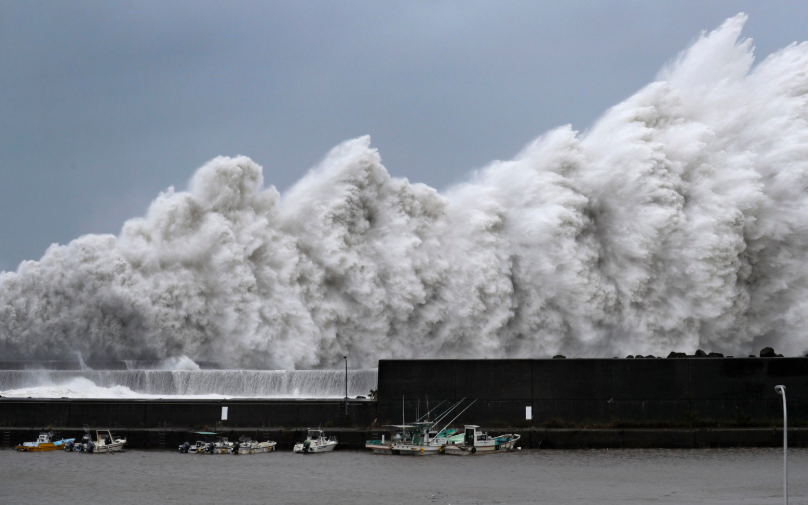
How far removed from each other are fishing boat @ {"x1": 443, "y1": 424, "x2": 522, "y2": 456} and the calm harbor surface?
654 mm

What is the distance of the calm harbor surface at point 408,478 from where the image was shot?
2416 cm

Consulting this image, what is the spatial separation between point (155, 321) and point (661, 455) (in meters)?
24.0

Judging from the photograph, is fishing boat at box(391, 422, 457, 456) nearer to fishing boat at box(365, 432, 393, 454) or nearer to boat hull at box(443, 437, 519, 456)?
fishing boat at box(365, 432, 393, 454)

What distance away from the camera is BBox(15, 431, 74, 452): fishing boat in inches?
1321

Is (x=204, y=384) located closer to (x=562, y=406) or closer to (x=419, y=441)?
(x=419, y=441)

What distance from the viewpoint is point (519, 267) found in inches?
1843

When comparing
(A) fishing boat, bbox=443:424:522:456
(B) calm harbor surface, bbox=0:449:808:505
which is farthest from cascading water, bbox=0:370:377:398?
(A) fishing boat, bbox=443:424:522:456

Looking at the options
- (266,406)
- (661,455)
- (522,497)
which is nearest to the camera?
(522,497)

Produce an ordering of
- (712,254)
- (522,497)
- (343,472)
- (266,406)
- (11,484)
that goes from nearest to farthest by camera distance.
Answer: (522,497), (11,484), (343,472), (266,406), (712,254)

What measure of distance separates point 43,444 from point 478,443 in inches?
581

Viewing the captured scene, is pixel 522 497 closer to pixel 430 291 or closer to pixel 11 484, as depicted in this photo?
pixel 11 484

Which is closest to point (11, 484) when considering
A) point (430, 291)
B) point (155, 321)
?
point (155, 321)

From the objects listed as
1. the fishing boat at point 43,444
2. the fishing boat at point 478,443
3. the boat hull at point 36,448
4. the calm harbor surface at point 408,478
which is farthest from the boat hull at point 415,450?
the boat hull at point 36,448

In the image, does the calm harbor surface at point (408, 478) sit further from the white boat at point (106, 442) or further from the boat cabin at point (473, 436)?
the boat cabin at point (473, 436)
